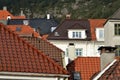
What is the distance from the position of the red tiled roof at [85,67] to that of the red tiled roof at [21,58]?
23.2 ft

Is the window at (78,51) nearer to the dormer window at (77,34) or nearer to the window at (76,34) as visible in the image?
the dormer window at (77,34)

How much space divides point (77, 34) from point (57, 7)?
86.0 metres

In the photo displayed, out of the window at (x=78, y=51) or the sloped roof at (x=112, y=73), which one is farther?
the window at (x=78, y=51)

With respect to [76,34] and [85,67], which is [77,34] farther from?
[85,67]

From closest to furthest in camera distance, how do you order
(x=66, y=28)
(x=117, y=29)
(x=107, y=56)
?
(x=107, y=56) → (x=117, y=29) → (x=66, y=28)

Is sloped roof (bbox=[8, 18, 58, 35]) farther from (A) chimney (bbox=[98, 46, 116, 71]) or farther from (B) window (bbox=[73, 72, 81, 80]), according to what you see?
(A) chimney (bbox=[98, 46, 116, 71])

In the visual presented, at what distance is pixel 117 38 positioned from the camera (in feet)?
179

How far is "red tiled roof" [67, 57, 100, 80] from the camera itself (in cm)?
2914

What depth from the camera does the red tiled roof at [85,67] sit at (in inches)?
1147

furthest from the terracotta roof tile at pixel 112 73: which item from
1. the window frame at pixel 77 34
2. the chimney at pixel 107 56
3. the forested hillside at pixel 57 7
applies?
the forested hillside at pixel 57 7

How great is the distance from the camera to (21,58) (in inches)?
840

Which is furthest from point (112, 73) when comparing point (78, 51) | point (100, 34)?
point (100, 34)

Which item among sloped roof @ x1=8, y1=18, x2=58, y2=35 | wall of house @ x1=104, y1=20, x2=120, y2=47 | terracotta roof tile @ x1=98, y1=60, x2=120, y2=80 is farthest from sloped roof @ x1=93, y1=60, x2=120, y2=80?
sloped roof @ x1=8, y1=18, x2=58, y2=35

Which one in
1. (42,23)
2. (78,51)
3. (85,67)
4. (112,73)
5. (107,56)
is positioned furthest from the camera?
(42,23)
